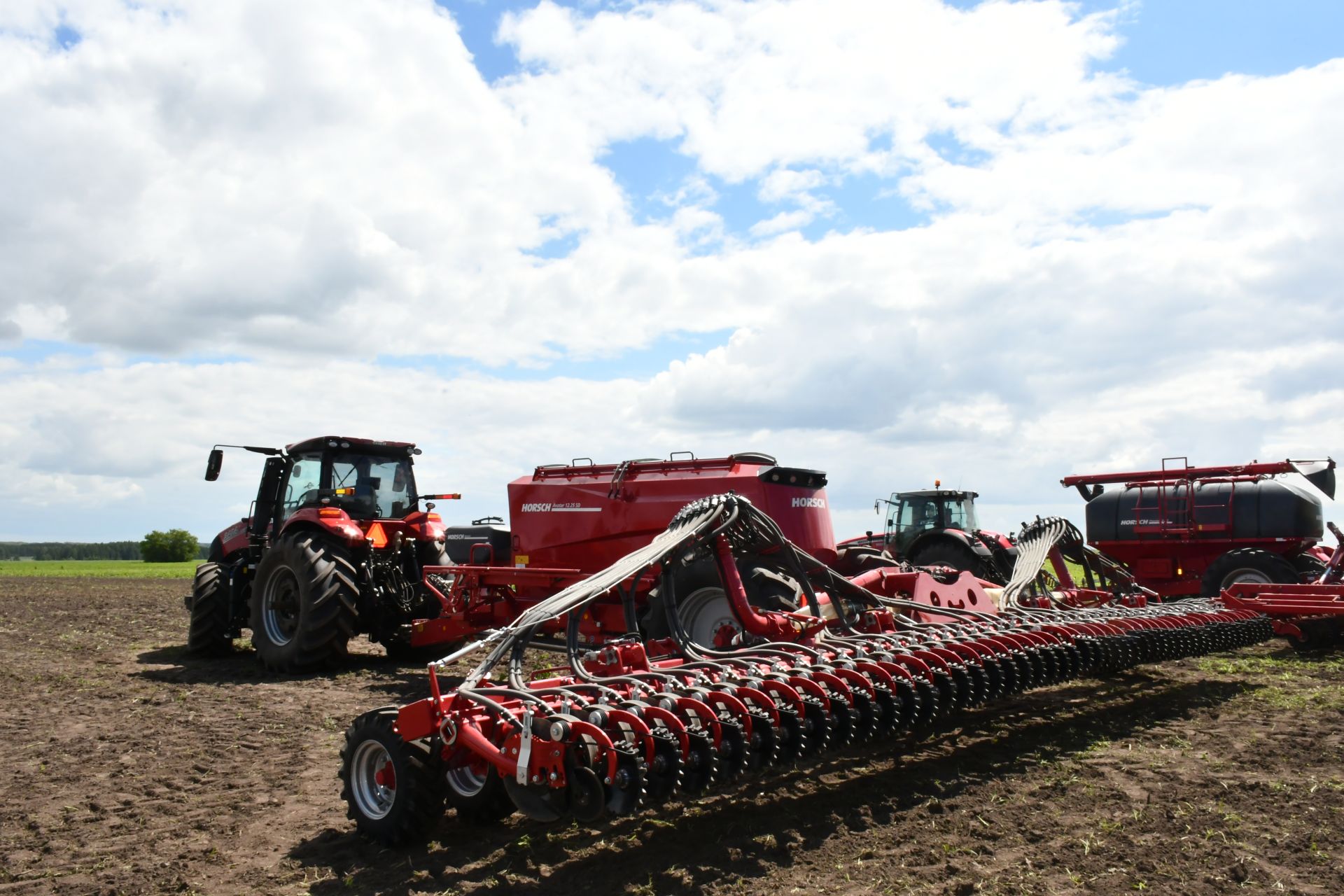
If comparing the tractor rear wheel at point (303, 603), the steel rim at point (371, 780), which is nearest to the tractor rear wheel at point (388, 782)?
the steel rim at point (371, 780)

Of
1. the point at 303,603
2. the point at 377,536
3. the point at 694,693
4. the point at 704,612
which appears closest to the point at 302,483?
the point at 377,536

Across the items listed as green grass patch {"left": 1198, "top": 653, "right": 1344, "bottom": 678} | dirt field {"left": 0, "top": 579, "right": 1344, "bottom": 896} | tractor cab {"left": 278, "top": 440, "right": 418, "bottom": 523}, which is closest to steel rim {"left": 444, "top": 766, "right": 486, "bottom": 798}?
dirt field {"left": 0, "top": 579, "right": 1344, "bottom": 896}

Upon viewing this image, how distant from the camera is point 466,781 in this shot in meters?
4.63

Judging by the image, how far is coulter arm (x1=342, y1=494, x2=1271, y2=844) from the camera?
369cm

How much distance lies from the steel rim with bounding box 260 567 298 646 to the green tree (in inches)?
2031

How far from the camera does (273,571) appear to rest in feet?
32.5

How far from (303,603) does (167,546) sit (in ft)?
174

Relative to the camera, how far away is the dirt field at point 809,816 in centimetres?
393

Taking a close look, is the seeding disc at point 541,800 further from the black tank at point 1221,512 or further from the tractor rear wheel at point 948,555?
the black tank at point 1221,512

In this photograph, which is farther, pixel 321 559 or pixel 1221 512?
pixel 1221 512

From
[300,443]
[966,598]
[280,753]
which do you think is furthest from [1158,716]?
[300,443]

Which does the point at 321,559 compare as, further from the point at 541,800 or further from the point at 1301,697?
the point at 1301,697

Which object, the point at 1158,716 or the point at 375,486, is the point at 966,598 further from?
the point at 375,486

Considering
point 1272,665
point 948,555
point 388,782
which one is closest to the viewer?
point 388,782
